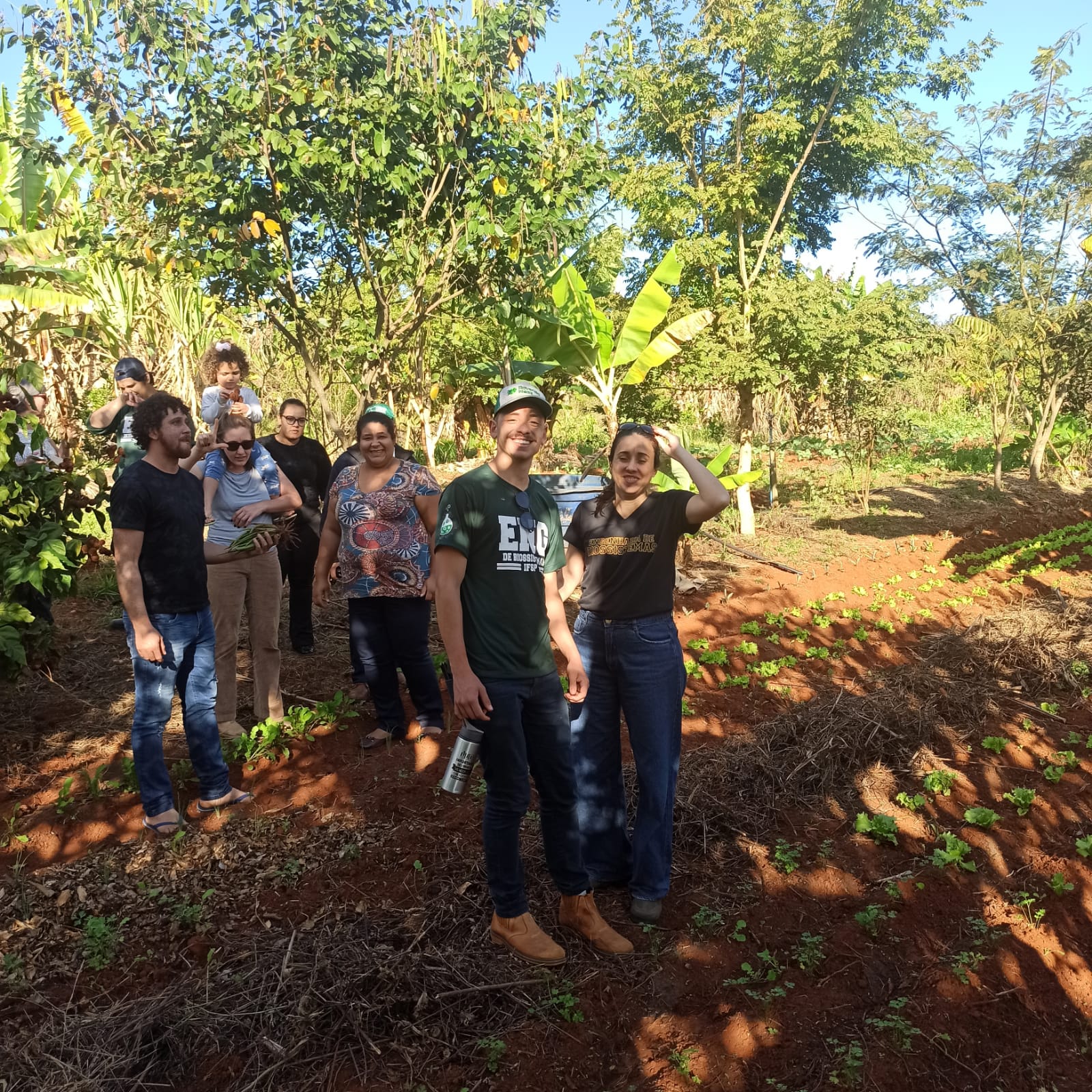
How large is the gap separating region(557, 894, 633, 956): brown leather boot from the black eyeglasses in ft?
4.48

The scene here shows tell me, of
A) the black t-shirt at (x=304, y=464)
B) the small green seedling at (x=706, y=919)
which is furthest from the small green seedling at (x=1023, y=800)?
the black t-shirt at (x=304, y=464)

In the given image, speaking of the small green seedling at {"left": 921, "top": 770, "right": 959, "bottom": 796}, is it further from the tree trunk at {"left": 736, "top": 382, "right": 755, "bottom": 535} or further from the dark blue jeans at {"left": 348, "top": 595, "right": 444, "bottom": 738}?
the tree trunk at {"left": 736, "top": 382, "right": 755, "bottom": 535}

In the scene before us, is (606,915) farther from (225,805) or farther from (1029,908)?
(225,805)

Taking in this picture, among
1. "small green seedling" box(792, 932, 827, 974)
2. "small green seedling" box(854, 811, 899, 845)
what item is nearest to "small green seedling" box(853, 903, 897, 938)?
"small green seedling" box(792, 932, 827, 974)

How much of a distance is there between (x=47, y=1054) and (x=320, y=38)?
7039 millimetres

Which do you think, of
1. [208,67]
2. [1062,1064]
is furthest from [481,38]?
[1062,1064]

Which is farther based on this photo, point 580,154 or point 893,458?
point 893,458

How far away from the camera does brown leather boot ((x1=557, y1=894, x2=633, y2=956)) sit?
3.32 metres

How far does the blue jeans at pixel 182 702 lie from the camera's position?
13.3 feet

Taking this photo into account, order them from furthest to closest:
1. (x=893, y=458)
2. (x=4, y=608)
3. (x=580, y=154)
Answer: (x=893, y=458)
(x=580, y=154)
(x=4, y=608)

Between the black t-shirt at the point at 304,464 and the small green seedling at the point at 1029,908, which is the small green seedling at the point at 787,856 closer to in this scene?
the small green seedling at the point at 1029,908

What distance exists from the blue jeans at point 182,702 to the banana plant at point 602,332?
18.2ft

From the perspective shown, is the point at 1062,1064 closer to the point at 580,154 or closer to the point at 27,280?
the point at 580,154

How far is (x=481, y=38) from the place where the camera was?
786 cm
